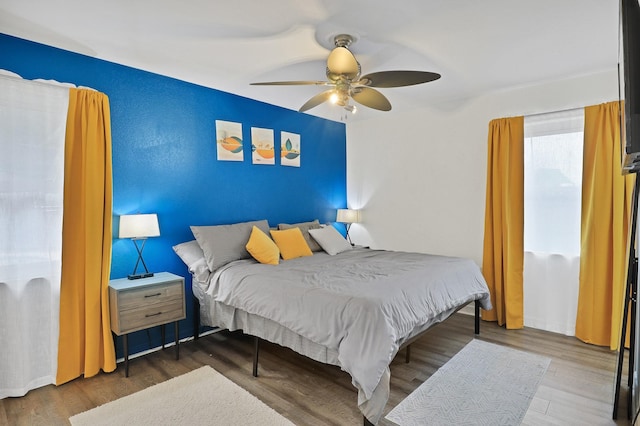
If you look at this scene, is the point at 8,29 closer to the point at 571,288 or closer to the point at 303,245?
the point at 303,245

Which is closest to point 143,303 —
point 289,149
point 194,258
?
point 194,258

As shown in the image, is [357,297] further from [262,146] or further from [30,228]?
[262,146]

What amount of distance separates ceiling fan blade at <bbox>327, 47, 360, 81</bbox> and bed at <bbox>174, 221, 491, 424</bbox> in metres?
1.58

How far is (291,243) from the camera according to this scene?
3773 millimetres

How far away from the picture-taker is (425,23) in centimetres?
240

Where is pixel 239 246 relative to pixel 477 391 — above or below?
above

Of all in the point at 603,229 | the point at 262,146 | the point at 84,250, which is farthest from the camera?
the point at 262,146

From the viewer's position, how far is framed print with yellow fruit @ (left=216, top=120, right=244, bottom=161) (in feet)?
12.6

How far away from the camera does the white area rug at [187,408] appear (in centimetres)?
215

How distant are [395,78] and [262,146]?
2.17 meters

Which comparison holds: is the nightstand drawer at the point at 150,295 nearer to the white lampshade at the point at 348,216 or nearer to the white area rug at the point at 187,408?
the white area rug at the point at 187,408

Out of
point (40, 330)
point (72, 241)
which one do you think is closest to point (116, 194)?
point (72, 241)

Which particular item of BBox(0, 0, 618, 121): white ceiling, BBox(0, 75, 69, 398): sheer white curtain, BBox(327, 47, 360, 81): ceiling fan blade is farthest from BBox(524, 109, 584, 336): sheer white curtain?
BBox(0, 75, 69, 398): sheer white curtain

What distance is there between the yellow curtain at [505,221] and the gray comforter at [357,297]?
0.53 meters
